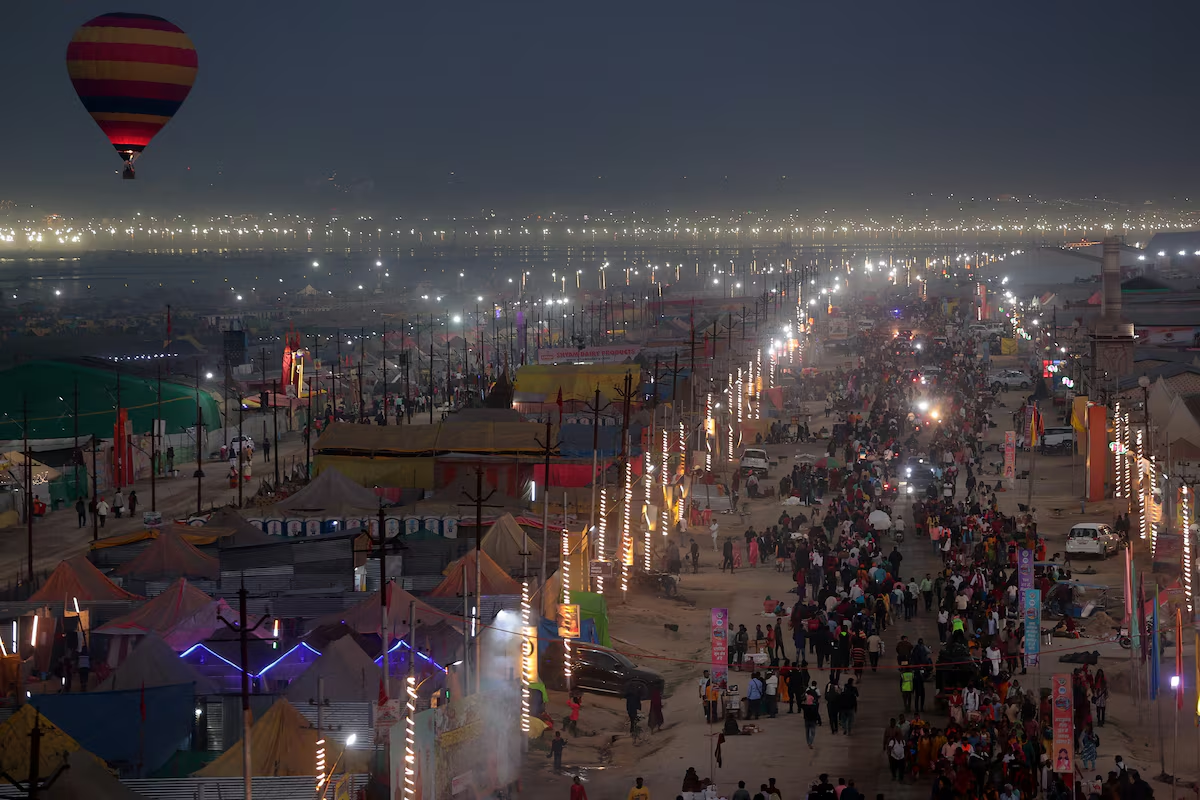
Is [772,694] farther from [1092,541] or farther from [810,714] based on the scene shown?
[1092,541]

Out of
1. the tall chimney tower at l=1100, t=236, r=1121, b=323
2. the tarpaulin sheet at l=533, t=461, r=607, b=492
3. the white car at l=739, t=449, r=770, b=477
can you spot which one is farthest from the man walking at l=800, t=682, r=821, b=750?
the tall chimney tower at l=1100, t=236, r=1121, b=323

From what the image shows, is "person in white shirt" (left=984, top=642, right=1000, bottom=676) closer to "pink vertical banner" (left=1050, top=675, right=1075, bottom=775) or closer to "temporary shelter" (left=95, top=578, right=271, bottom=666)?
"pink vertical banner" (left=1050, top=675, right=1075, bottom=775)

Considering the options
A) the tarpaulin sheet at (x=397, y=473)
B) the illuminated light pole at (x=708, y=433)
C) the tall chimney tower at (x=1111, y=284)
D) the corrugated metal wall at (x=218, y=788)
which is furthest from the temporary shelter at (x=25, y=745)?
the tall chimney tower at (x=1111, y=284)

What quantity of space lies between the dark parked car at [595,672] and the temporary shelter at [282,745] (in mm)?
5632

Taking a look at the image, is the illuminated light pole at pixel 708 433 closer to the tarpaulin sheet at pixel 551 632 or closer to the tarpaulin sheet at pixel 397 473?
the tarpaulin sheet at pixel 397 473

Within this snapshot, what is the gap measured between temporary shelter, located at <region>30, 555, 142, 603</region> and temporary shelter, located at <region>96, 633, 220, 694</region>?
4.00 m

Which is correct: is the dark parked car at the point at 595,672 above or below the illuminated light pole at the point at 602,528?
below

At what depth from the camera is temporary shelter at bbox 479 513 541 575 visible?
73.2ft

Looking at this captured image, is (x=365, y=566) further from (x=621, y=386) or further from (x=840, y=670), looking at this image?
(x=621, y=386)

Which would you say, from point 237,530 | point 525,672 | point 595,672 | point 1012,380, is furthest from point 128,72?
point 1012,380

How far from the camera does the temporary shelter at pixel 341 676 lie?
1566cm

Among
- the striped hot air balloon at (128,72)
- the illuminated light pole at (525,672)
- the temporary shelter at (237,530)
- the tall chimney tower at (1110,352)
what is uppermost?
the striped hot air balloon at (128,72)

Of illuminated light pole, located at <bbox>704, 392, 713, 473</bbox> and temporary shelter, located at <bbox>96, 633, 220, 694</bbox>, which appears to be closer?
temporary shelter, located at <bbox>96, 633, 220, 694</bbox>

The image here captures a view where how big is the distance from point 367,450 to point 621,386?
36.6 ft
